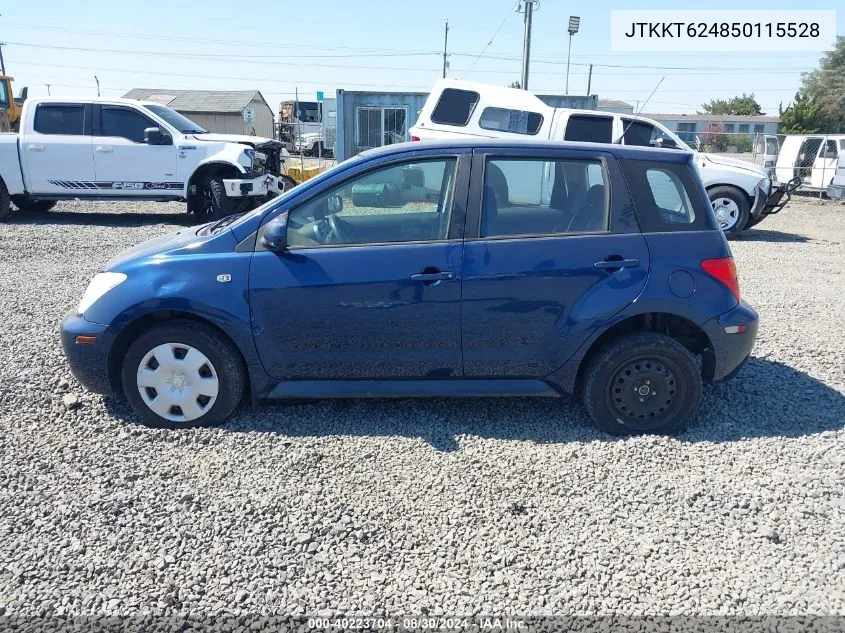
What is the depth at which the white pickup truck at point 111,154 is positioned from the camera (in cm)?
1146

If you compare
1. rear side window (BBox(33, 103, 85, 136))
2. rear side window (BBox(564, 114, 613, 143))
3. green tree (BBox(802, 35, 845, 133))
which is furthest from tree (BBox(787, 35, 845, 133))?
rear side window (BBox(33, 103, 85, 136))

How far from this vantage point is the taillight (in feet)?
12.5

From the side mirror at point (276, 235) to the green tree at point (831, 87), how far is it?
53289 millimetres

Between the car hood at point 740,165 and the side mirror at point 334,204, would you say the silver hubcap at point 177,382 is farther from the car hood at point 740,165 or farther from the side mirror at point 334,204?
the car hood at point 740,165

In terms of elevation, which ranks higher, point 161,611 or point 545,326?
point 545,326

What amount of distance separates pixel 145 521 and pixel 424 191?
231 cm

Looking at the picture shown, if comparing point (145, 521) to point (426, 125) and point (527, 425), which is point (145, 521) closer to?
point (527, 425)

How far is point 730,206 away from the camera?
37.5ft

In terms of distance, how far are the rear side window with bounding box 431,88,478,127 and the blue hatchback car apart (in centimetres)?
807

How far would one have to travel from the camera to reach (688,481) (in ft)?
11.1

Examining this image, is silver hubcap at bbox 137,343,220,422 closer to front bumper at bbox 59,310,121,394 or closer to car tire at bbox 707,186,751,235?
front bumper at bbox 59,310,121,394

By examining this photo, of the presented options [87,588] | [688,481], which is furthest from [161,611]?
[688,481]

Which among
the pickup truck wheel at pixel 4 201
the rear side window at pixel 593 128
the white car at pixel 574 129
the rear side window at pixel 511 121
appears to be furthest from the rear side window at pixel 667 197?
the pickup truck wheel at pixel 4 201

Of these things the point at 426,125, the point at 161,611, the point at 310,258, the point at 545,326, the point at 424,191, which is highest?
the point at 426,125
